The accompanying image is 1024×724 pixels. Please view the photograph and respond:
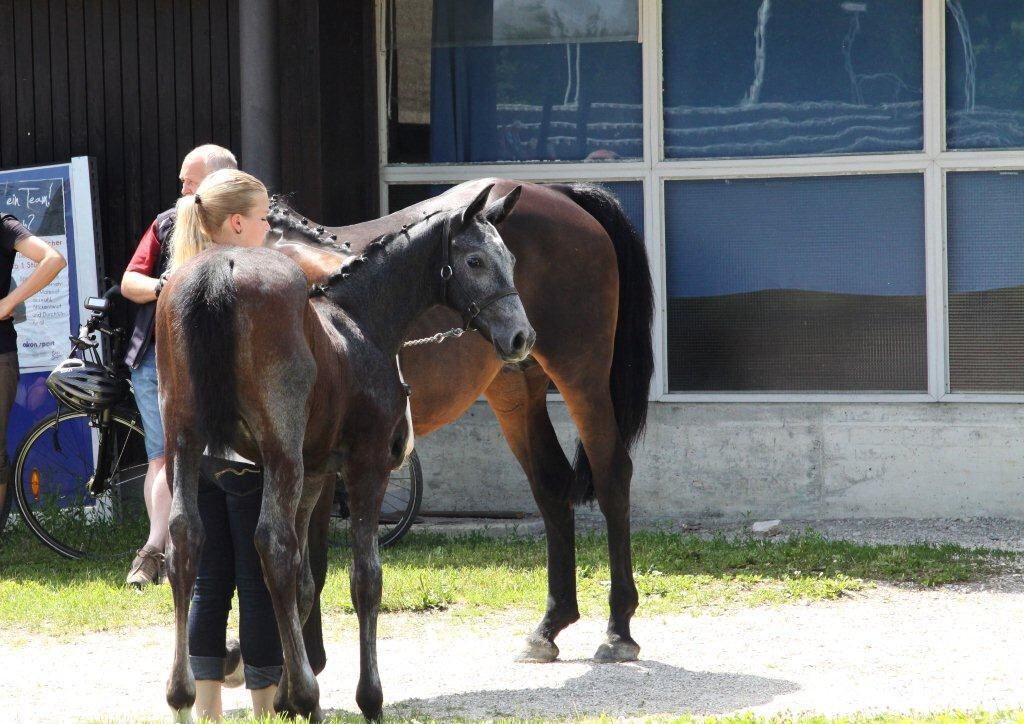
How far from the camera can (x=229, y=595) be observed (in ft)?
13.0

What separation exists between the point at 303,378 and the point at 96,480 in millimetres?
4225

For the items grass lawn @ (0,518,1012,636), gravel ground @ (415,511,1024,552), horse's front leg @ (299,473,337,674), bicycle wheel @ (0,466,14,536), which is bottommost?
gravel ground @ (415,511,1024,552)

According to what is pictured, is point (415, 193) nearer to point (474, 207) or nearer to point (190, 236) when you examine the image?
point (474, 207)

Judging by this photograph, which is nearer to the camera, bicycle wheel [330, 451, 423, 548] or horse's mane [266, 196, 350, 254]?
horse's mane [266, 196, 350, 254]

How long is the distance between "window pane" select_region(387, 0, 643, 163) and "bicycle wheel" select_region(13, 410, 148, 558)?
2.54 metres

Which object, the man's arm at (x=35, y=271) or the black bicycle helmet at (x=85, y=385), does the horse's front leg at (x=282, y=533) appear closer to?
the black bicycle helmet at (x=85, y=385)

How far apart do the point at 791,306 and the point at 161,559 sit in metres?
4.06

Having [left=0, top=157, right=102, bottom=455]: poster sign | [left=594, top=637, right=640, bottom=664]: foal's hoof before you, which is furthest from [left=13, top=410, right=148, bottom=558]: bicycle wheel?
[left=594, top=637, right=640, bottom=664]: foal's hoof

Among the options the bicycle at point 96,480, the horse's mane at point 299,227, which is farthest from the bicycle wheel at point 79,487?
the horse's mane at point 299,227

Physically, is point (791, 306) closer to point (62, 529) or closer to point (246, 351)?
point (62, 529)

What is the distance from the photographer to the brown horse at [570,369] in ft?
17.1

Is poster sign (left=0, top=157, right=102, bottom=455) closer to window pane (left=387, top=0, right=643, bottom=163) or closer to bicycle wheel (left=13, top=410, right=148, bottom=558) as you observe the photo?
bicycle wheel (left=13, top=410, right=148, bottom=558)

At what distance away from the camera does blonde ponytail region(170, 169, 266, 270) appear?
388 cm

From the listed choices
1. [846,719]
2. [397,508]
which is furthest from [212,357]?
[397,508]
